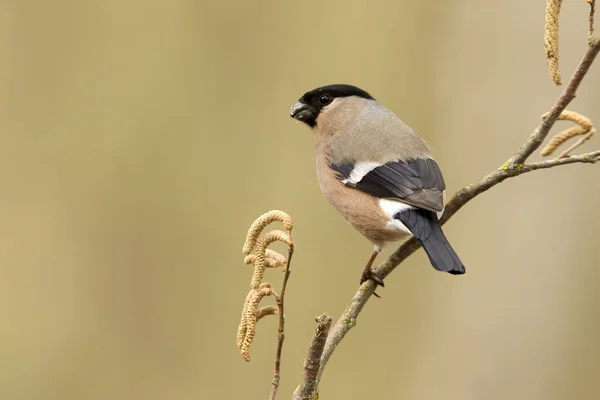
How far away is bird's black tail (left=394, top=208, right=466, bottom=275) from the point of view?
209cm

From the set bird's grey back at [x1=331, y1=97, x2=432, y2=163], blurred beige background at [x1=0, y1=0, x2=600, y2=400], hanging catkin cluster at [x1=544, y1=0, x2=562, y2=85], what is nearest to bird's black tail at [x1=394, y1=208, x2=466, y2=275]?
bird's grey back at [x1=331, y1=97, x2=432, y2=163]

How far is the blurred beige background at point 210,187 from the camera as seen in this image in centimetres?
407

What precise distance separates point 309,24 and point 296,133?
0.68 metres

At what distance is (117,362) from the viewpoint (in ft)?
13.5

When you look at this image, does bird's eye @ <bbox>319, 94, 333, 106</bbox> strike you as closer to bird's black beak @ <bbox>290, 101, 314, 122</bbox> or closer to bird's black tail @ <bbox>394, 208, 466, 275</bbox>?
bird's black beak @ <bbox>290, 101, 314, 122</bbox>

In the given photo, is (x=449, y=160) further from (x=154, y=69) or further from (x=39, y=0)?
(x=39, y=0)

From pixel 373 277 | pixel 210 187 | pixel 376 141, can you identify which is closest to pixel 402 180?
pixel 376 141

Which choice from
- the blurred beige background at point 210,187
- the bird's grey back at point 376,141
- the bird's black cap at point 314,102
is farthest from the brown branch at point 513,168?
the blurred beige background at point 210,187

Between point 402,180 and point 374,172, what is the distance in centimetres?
15

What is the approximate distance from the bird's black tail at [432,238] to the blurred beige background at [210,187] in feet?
4.97

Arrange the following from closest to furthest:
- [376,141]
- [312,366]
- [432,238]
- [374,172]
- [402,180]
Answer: [312,366]
[432,238]
[402,180]
[374,172]
[376,141]

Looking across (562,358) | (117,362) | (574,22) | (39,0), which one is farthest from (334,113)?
(39,0)

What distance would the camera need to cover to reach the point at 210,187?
437cm

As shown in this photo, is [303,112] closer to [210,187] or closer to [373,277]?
[373,277]
